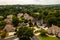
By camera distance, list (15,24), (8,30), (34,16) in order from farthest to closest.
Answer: (34,16) < (15,24) < (8,30)

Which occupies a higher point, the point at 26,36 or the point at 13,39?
the point at 26,36

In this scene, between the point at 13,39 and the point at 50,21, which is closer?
the point at 13,39

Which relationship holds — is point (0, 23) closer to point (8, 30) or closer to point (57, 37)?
point (8, 30)

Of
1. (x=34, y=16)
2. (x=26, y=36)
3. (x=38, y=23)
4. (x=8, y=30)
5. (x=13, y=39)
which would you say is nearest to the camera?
(x=26, y=36)

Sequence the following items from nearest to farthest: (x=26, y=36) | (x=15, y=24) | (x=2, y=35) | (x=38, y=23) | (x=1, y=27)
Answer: (x=26, y=36) → (x=2, y=35) → (x=1, y=27) → (x=15, y=24) → (x=38, y=23)

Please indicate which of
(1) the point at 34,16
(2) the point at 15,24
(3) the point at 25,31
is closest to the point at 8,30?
(2) the point at 15,24

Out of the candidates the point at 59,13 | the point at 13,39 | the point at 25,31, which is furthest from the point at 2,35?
the point at 59,13

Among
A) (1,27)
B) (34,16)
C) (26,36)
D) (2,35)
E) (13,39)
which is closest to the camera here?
(26,36)

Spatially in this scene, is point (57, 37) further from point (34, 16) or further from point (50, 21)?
point (34, 16)

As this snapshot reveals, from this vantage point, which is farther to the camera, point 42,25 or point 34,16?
point 34,16

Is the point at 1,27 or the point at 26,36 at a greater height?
the point at 26,36
